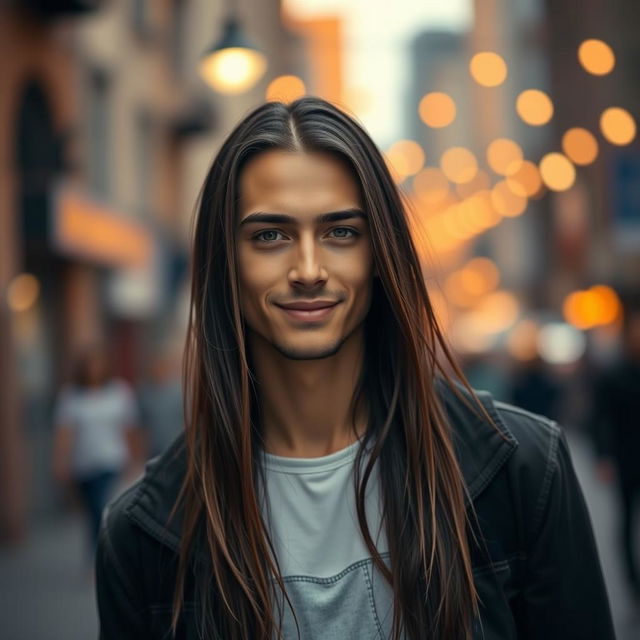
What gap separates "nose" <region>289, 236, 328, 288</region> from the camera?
6.75 ft

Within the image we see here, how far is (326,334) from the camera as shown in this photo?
210 centimetres

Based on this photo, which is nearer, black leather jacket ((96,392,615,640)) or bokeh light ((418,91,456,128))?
black leather jacket ((96,392,615,640))

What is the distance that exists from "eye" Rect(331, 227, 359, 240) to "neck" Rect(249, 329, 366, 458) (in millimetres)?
228

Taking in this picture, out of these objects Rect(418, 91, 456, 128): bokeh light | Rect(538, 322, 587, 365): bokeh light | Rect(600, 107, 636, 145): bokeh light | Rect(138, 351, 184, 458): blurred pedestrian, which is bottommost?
Rect(538, 322, 587, 365): bokeh light

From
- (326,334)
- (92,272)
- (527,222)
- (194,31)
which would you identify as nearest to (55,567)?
(92,272)

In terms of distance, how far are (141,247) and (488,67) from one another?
8.23 metres

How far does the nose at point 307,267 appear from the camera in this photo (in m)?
2.06

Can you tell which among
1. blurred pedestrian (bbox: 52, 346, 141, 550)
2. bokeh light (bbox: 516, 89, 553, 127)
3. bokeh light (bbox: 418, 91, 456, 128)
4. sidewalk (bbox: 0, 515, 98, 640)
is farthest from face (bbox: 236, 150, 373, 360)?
bokeh light (bbox: 418, 91, 456, 128)

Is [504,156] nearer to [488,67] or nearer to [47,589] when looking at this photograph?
[488,67]

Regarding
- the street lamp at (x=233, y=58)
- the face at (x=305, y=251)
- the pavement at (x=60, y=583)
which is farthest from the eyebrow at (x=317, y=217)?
the street lamp at (x=233, y=58)

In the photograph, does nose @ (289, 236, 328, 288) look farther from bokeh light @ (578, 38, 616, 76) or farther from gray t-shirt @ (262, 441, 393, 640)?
bokeh light @ (578, 38, 616, 76)

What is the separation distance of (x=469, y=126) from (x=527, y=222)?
93609 mm

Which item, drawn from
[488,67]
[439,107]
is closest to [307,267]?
[488,67]

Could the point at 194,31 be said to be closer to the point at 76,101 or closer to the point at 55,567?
the point at 76,101
